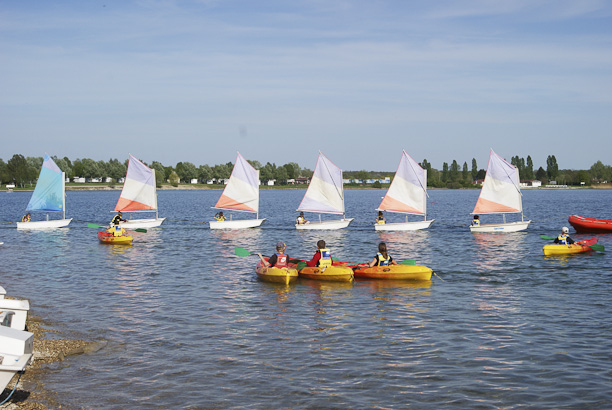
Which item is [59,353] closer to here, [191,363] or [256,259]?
[191,363]

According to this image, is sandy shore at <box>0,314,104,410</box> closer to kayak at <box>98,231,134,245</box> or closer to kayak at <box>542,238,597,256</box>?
kayak at <box>98,231,134,245</box>

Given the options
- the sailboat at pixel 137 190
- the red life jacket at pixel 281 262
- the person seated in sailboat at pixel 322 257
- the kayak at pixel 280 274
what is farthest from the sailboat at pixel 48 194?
the person seated in sailboat at pixel 322 257

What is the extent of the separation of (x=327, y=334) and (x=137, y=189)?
46.0m

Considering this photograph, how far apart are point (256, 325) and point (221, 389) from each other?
6.71m

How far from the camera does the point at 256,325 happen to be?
72.0 ft

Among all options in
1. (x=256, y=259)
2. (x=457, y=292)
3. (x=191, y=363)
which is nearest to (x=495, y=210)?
(x=256, y=259)

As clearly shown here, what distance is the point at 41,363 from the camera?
54.9ft

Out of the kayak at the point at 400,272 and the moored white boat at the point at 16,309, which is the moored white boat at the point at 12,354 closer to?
the moored white boat at the point at 16,309

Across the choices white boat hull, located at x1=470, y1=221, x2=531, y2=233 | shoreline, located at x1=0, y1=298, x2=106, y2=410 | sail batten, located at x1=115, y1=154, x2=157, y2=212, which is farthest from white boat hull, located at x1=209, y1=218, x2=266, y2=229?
shoreline, located at x1=0, y1=298, x2=106, y2=410

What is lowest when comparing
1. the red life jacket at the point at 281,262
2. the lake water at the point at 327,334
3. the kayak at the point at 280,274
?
the lake water at the point at 327,334

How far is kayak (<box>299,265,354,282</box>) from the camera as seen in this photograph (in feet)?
98.4

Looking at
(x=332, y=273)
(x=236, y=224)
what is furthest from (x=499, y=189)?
(x=332, y=273)

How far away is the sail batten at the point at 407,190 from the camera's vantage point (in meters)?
59.3

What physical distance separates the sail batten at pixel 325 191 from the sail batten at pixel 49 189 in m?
25.4
